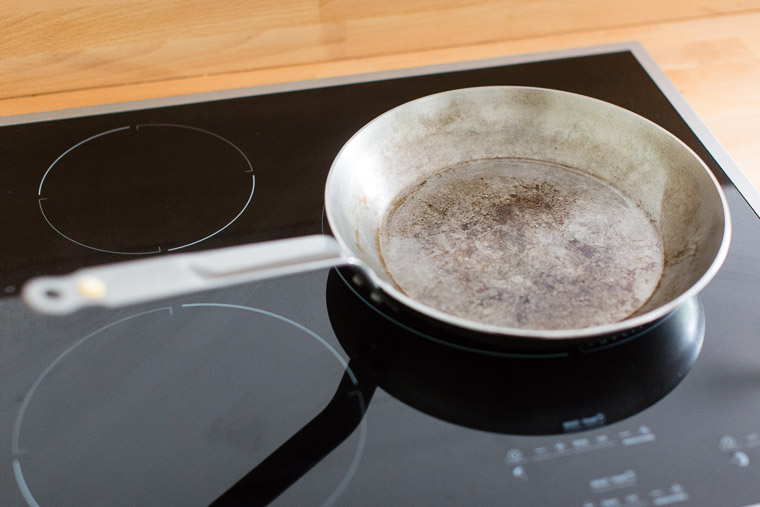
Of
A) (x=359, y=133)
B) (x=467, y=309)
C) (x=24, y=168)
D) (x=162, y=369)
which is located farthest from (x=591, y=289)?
(x=24, y=168)

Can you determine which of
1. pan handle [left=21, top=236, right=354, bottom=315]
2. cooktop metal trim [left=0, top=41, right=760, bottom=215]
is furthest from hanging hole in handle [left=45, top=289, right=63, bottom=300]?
cooktop metal trim [left=0, top=41, right=760, bottom=215]

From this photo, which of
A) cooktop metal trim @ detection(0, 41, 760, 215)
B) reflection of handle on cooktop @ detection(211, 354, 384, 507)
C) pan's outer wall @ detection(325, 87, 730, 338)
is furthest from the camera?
cooktop metal trim @ detection(0, 41, 760, 215)

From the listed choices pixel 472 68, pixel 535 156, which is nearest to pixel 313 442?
pixel 535 156

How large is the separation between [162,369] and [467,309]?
25cm

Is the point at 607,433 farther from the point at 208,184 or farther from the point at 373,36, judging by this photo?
the point at 373,36

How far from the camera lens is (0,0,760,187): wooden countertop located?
70 cm

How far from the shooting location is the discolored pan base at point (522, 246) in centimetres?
53

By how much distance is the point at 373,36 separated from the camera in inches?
31.2

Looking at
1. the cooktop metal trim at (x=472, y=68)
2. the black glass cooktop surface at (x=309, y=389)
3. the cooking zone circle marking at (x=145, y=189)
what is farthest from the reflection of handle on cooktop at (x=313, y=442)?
the cooktop metal trim at (x=472, y=68)

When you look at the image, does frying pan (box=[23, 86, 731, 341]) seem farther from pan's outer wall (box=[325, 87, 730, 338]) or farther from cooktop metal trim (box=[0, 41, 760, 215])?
cooktop metal trim (box=[0, 41, 760, 215])

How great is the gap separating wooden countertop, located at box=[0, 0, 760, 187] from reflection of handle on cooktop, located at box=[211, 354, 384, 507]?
44cm

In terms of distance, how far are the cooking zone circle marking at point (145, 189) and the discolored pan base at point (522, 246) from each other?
0.57 ft

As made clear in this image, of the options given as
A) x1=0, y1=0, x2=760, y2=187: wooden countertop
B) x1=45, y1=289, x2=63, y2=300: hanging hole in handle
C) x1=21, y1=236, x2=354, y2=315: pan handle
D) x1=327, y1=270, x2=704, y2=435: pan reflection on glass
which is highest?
x1=0, y1=0, x2=760, y2=187: wooden countertop

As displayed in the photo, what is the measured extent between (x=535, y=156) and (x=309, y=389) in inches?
13.9
